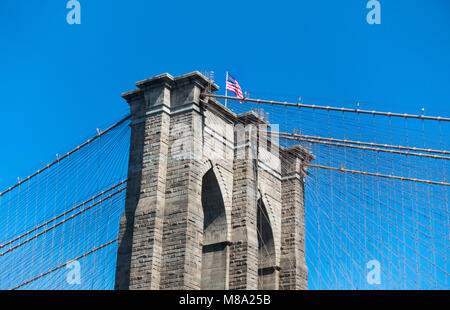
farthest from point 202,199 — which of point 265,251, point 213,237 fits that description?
point 265,251

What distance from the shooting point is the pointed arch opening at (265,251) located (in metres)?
34.1

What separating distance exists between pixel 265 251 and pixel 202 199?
15.4 ft

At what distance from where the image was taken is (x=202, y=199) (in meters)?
31.5

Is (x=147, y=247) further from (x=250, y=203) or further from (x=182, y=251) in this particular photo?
(x=250, y=203)

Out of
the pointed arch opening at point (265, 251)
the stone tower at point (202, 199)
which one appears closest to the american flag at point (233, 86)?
the stone tower at point (202, 199)

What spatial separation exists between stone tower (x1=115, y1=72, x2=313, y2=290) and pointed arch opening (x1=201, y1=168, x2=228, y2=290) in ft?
0.13

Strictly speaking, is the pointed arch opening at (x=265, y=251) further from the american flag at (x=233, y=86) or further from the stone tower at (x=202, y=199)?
the american flag at (x=233, y=86)

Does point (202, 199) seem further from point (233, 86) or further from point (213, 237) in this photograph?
point (233, 86)

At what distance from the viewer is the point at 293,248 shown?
113ft

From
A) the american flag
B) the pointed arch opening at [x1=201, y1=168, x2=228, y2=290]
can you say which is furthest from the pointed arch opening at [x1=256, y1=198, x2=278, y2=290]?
the american flag

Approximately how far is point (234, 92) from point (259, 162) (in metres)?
3.28

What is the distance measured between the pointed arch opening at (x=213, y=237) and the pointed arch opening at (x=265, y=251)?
3.24 m

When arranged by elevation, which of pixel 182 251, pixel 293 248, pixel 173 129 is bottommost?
pixel 182 251
